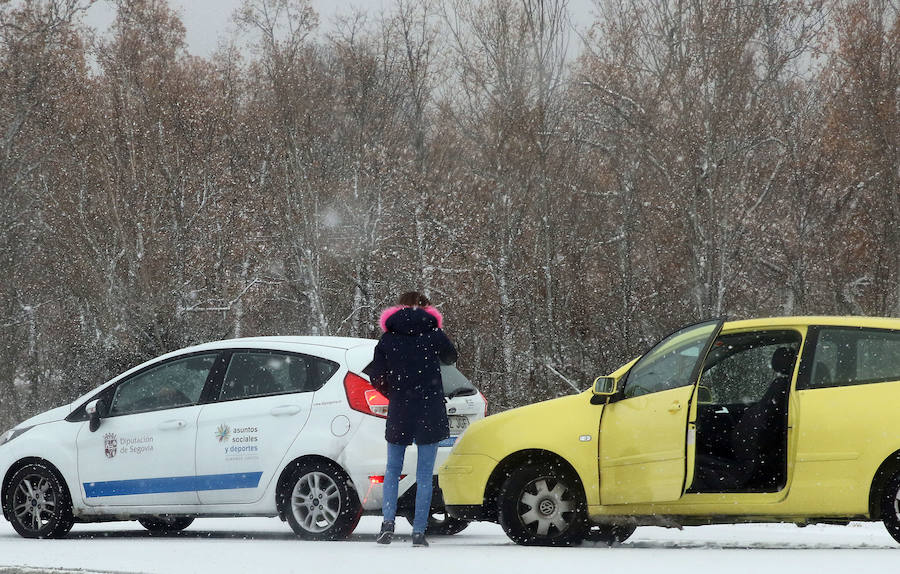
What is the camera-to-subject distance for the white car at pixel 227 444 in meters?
9.49

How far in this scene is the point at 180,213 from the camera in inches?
1251

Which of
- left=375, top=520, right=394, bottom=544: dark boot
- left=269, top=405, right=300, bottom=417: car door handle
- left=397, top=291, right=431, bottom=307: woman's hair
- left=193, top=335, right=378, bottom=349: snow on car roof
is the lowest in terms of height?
left=375, top=520, right=394, bottom=544: dark boot

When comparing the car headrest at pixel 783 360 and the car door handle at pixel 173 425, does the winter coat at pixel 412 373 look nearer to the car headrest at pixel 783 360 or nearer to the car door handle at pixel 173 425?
the car door handle at pixel 173 425

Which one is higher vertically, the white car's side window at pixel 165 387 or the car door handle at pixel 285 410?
the white car's side window at pixel 165 387

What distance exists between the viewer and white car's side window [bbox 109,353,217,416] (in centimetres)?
1038

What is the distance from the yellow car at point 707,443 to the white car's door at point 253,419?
1314mm

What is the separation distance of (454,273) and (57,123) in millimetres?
12885

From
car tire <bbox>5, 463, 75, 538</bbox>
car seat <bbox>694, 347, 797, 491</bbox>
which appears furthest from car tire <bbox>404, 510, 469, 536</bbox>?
car tire <bbox>5, 463, 75, 538</bbox>

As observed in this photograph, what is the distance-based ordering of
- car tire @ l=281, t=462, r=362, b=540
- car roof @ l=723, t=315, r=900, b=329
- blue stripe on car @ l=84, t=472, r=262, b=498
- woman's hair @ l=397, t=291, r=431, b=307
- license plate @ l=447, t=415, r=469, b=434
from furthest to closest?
license plate @ l=447, t=415, r=469, b=434 < blue stripe on car @ l=84, t=472, r=262, b=498 < car tire @ l=281, t=462, r=362, b=540 < woman's hair @ l=397, t=291, r=431, b=307 < car roof @ l=723, t=315, r=900, b=329

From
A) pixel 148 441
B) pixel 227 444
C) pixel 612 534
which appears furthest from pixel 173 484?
pixel 612 534

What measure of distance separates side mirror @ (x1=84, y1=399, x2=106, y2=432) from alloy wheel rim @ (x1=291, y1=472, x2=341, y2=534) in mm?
2009

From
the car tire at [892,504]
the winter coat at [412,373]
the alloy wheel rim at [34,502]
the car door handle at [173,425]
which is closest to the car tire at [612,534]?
the winter coat at [412,373]

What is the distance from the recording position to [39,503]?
34.7 ft

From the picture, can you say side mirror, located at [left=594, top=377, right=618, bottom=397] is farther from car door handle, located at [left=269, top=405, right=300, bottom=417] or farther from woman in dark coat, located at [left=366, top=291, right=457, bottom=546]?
car door handle, located at [left=269, top=405, right=300, bottom=417]
